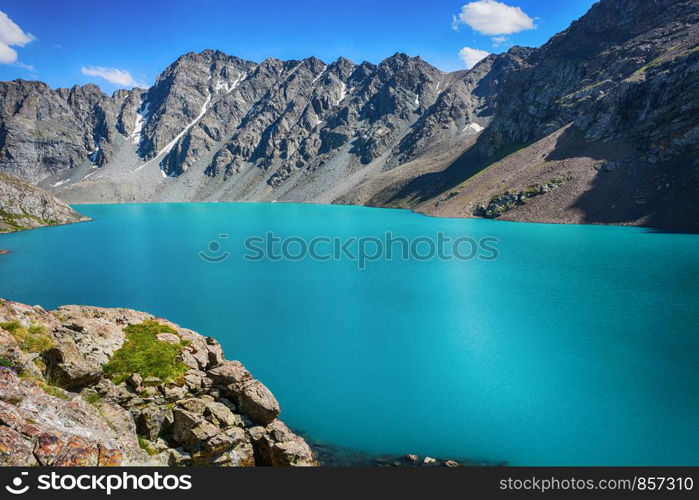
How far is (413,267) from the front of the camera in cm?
5062

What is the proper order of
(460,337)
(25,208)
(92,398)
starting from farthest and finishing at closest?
1. (25,208)
2. (460,337)
3. (92,398)

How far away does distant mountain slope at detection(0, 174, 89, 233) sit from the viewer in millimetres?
98062

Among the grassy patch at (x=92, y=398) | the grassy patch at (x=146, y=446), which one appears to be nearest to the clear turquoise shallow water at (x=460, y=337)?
the grassy patch at (x=146, y=446)

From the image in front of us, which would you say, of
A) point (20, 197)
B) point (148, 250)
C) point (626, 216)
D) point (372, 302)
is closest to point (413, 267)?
point (372, 302)

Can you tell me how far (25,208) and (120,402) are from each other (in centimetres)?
11992

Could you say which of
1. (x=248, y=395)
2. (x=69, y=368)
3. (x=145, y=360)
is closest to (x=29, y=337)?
(x=69, y=368)

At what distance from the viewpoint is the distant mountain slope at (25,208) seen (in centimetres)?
9806

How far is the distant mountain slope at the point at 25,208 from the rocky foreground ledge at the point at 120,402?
10313 centimetres

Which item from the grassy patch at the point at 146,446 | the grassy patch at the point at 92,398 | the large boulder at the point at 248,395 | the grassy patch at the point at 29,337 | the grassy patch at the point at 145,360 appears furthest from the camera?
the large boulder at the point at 248,395

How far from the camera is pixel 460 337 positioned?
1085 inches

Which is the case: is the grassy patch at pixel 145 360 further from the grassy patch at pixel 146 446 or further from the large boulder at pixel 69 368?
the grassy patch at pixel 146 446

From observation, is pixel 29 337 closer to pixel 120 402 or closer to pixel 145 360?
pixel 120 402

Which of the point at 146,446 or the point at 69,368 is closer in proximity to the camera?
the point at 146,446

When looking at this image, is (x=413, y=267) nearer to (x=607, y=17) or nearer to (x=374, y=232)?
(x=374, y=232)
